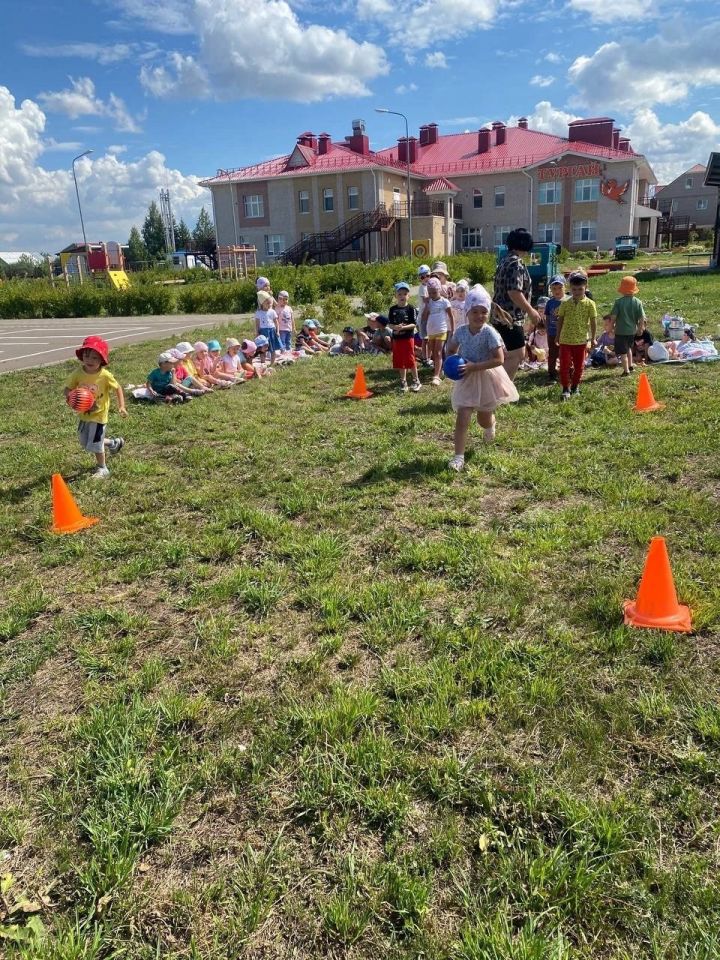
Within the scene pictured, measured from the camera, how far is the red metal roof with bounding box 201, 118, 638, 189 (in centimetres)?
5211

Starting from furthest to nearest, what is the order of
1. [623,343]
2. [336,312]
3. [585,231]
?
[585,231], [336,312], [623,343]

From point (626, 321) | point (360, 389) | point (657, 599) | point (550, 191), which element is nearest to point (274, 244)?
point (550, 191)

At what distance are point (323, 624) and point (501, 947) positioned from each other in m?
1.96

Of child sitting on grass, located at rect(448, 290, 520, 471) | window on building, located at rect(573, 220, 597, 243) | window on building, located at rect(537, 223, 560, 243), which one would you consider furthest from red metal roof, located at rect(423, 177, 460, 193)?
child sitting on grass, located at rect(448, 290, 520, 471)

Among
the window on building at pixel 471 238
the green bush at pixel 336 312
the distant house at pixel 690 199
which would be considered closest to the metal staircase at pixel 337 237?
the window on building at pixel 471 238

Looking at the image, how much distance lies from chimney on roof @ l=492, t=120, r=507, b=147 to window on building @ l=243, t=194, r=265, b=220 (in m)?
21.1

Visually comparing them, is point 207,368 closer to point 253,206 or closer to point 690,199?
point 253,206

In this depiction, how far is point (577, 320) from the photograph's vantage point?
8.57 meters

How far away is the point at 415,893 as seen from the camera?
2.18 meters

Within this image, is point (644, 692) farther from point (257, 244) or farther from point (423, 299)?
point (257, 244)

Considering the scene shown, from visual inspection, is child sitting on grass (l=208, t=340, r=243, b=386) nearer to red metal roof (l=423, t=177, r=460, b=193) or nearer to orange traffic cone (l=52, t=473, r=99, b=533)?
orange traffic cone (l=52, t=473, r=99, b=533)

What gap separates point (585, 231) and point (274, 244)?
25357 mm

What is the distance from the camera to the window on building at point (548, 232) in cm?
5554

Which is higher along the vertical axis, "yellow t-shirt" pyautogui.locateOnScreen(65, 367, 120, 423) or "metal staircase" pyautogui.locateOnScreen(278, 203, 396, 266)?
"metal staircase" pyautogui.locateOnScreen(278, 203, 396, 266)
